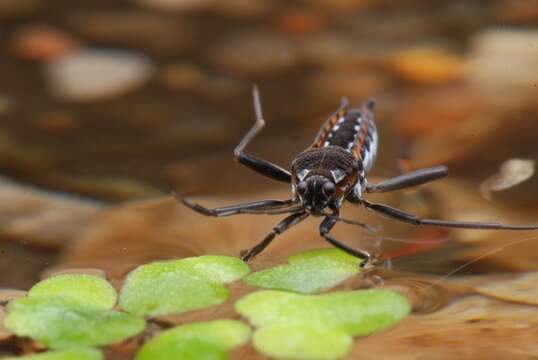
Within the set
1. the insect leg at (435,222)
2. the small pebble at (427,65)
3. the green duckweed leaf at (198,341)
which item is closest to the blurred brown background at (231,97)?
the small pebble at (427,65)

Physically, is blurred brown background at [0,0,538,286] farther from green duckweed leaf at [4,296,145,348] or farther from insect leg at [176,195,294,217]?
green duckweed leaf at [4,296,145,348]

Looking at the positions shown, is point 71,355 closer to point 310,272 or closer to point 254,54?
point 310,272

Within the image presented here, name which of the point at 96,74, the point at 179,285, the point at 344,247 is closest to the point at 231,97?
the point at 96,74

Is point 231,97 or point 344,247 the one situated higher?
point 231,97

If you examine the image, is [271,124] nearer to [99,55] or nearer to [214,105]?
[214,105]

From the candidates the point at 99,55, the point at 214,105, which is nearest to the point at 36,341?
the point at 214,105

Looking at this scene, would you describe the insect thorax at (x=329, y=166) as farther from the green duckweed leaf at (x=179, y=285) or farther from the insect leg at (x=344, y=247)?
the green duckweed leaf at (x=179, y=285)
